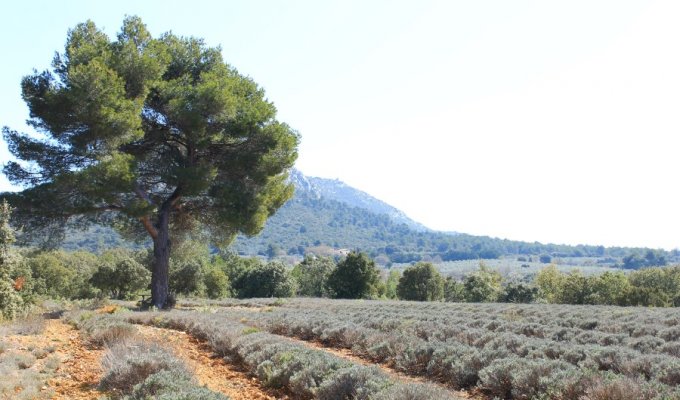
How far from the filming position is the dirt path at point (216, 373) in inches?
300

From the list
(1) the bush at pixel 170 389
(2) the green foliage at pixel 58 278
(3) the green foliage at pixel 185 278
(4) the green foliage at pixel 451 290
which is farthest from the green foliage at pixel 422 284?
(1) the bush at pixel 170 389

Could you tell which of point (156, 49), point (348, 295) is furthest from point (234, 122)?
point (348, 295)

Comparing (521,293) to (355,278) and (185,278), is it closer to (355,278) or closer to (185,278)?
(355,278)

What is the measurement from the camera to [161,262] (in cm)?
2025

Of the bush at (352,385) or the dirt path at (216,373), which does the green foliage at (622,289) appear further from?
the bush at (352,385)

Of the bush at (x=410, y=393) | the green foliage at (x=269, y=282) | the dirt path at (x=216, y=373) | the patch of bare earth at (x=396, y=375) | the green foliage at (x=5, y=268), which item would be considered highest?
the green foliage at (x=5, y=268)

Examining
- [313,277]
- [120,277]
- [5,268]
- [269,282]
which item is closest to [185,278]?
[120,277]

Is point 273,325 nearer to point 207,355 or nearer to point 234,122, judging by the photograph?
point 207,355

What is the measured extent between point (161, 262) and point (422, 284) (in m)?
48.0

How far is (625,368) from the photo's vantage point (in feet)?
26.7

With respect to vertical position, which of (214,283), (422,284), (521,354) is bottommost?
(422,284)

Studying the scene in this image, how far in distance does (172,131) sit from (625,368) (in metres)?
18.6

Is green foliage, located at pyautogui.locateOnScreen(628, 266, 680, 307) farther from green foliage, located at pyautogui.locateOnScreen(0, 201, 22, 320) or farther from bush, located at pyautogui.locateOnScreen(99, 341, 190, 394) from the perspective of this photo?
green foliage, located at pyautogui.locateOnScreen(0, 201, 22, 320)

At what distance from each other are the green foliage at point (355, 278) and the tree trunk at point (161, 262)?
3950 centimetres
